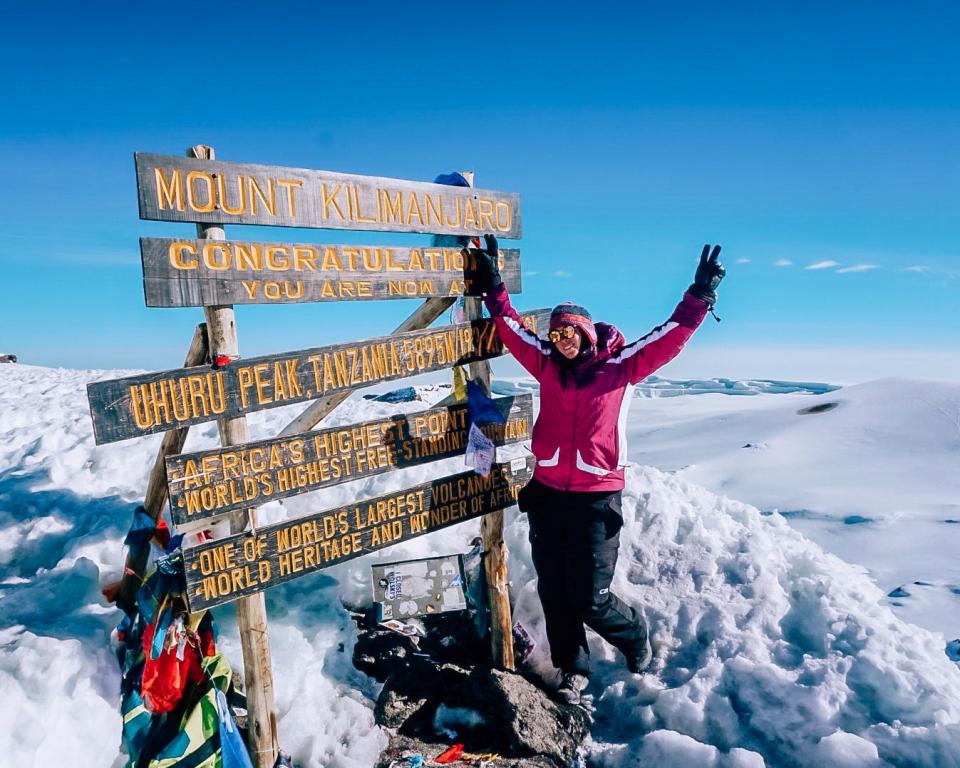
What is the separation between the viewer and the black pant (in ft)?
13.5

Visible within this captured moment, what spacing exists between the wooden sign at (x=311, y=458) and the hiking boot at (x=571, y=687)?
5.78 ft

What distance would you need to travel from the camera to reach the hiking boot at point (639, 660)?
4375mm

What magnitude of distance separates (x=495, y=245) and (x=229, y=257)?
189 cm

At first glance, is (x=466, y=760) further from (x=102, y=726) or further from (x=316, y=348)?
(x=316, y=348)

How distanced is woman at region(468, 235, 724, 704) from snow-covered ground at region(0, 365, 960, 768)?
0.49m

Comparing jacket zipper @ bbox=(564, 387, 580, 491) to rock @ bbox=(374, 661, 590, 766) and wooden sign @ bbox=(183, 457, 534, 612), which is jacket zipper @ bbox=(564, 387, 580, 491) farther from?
rock @ bbox=(374, 661, 590, 766)

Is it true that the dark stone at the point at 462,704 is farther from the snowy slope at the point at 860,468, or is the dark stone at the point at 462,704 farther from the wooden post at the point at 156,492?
the snowy slope at the point at 860,468

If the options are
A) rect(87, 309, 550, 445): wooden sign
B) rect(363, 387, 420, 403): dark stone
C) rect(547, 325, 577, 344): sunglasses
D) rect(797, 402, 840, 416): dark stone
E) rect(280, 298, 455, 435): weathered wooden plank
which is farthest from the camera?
rect(797, 402, 840, 416): dark stone

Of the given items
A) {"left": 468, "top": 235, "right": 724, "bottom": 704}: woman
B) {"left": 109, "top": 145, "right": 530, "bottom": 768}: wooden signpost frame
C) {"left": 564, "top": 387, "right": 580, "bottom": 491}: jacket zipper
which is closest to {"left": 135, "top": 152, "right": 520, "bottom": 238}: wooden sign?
{"left": 109, "top": 145, "right": 530, "bottom": 768}: wooden signpost frame

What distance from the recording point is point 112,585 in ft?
13.0

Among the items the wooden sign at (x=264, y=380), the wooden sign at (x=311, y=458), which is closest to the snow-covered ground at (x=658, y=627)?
the wooden sign at (x=311, y=458)

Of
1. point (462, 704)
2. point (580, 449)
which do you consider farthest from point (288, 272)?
point (462, 704)

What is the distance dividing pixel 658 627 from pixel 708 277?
2.70m

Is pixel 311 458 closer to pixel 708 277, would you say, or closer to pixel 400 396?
pixel 708 277
